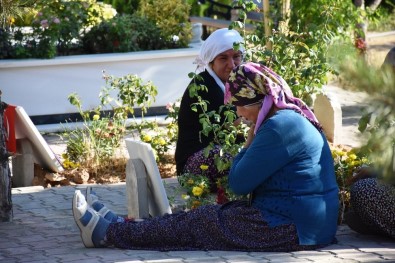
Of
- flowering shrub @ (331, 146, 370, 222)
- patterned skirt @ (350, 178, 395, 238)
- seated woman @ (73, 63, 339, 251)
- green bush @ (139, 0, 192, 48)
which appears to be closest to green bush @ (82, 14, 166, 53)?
green bush @ (139, 0, 192, 48)

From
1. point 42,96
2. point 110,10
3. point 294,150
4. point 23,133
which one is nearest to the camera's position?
point 294,150

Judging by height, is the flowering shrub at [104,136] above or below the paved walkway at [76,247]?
above

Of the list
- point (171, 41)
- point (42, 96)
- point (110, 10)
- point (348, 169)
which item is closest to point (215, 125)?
point (348, 169)

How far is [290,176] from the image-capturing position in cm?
468

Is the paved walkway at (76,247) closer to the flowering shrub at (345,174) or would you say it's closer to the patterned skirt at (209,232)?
the patterned skirt at (209,232)

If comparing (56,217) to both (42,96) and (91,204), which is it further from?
(42,96)

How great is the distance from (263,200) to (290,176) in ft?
0.73

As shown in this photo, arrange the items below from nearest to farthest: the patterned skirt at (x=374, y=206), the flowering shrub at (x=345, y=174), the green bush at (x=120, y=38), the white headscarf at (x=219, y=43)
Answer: the patterned skirt at (x=374, y=206) < the flowering shrub at (x=345, y=174) < the white headscarf at (x=219, y=43) < the green bush at (x=120, y=38)

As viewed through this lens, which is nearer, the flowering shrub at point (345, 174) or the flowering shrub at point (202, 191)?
the flowering shrub at point (345, 174)

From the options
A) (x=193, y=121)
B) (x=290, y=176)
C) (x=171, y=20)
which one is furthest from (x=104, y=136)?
(x=171, y=20)

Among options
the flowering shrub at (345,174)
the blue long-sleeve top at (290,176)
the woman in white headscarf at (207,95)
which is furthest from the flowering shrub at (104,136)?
the blue long-sleeve top at (290,176)

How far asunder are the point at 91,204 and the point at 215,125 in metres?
0.99

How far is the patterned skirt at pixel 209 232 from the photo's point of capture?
474 centimetres

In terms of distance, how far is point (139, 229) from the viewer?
16.2 ft
